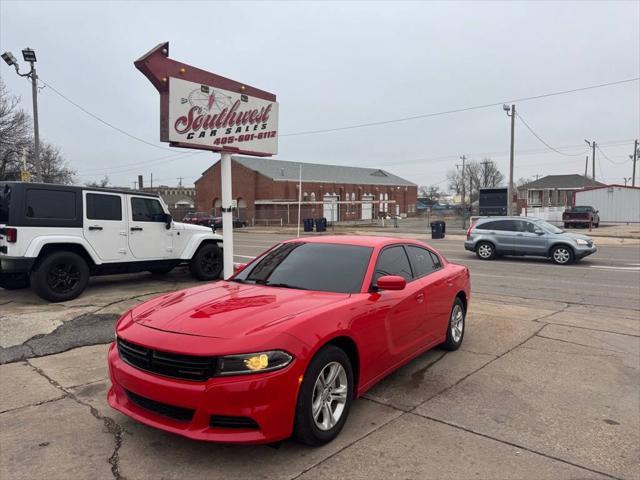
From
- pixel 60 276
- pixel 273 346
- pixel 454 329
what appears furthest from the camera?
pixel 60 276

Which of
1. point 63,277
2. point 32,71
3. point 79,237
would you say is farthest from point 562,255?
point 32,71

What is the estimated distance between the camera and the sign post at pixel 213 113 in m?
7.46

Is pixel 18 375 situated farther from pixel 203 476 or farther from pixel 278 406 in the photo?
pixel 278 406

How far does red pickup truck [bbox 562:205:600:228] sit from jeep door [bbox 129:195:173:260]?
35.6 m

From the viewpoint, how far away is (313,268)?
4.51 m

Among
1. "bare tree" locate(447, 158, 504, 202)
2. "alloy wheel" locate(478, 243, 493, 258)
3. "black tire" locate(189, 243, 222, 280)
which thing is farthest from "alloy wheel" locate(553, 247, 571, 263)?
"bare tree" locate(447, 158, 504, 202)

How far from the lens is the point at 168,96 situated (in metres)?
7.46

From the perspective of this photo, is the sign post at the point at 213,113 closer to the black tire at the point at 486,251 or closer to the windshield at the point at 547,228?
the black tire at the point at 486,251

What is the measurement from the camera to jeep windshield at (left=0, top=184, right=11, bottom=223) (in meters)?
7.67

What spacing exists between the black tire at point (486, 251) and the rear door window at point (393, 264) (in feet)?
43.6

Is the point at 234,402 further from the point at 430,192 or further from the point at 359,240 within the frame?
the point at 430,192

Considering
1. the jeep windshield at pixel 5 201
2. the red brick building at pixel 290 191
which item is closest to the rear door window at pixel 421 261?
the jeep windshield at pixel 5 201

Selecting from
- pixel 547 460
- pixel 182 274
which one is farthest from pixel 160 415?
pixel 182 274

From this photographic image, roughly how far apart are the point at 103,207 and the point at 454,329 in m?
6.55
